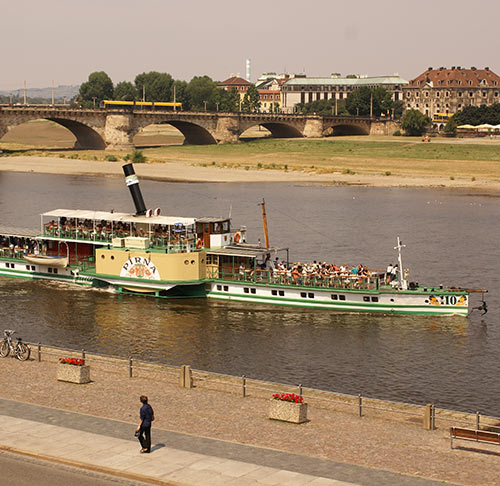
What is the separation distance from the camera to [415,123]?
583ft

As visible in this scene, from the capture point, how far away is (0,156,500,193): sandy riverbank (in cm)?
11538

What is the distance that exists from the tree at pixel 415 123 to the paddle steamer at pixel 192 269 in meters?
129

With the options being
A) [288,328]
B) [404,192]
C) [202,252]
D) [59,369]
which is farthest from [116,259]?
[404,192]

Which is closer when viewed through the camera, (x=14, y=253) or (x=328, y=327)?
(x=328, y=327)

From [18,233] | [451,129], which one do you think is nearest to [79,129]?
[451,129]

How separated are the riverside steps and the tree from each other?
152 metres

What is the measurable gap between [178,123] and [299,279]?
408 ft

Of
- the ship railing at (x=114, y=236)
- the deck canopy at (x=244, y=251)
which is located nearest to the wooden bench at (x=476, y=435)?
the deck canopy at (x=244, y=251)

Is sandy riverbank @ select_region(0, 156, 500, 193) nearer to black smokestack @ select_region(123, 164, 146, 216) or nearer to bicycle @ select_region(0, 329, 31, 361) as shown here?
black smokestack @ select_region(123, 164, 146, 216)

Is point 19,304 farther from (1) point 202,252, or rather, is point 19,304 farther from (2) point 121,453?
(2) point 121,453

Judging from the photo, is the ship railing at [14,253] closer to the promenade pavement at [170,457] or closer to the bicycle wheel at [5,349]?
the bicycle wheel at [5,349]

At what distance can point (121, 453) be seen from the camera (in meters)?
22.7

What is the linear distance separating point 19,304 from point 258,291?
13216mm

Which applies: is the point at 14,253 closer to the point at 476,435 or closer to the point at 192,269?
the point at 192,269
